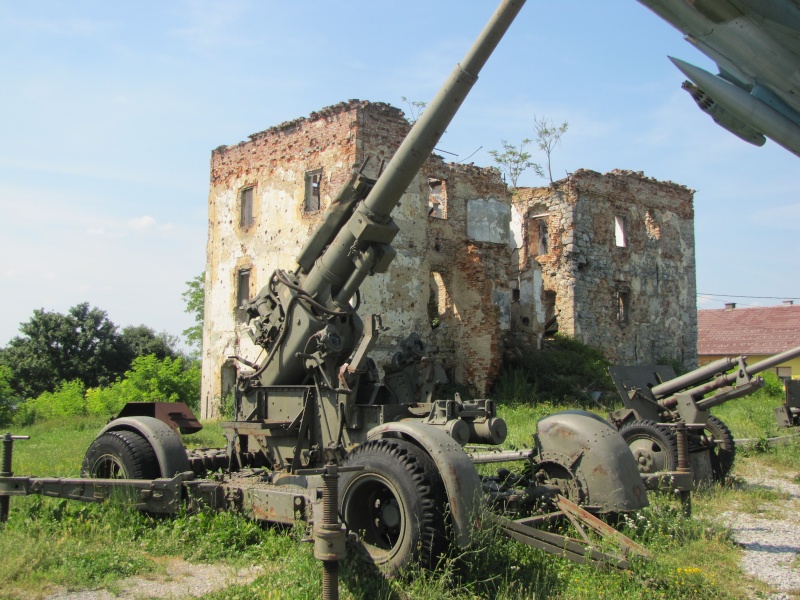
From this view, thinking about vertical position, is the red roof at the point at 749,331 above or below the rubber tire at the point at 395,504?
above

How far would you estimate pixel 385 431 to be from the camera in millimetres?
5656

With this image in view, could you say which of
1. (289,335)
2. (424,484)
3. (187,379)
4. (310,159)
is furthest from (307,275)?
(187,379)

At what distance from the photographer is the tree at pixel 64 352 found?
3366cm

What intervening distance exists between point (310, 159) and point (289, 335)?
1295cm

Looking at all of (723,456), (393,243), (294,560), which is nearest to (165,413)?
(294,560)

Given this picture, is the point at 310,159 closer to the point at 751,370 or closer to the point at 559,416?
the point at 751,370

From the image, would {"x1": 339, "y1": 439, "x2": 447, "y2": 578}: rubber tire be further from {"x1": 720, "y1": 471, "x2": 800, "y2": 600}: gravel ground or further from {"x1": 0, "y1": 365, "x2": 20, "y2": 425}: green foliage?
{"x1": 0, "y1": 365, "x2": 20, "y2": 425}: green foliage

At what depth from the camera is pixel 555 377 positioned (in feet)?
67.4

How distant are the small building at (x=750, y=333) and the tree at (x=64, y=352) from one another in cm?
2705

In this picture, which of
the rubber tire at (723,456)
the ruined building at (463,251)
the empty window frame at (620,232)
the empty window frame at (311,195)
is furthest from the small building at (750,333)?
the rubber tire at (723,456)

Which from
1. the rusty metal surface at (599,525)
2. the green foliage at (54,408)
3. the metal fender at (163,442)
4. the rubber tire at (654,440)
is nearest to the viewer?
the rusty metal surface at (599,525)

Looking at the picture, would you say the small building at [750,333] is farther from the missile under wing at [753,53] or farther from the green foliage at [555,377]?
the missile under wing at [753,53]

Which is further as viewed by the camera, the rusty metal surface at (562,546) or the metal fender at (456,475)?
the rusty metal surface at (562,546)

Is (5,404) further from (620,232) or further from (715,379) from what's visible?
(715,379)
